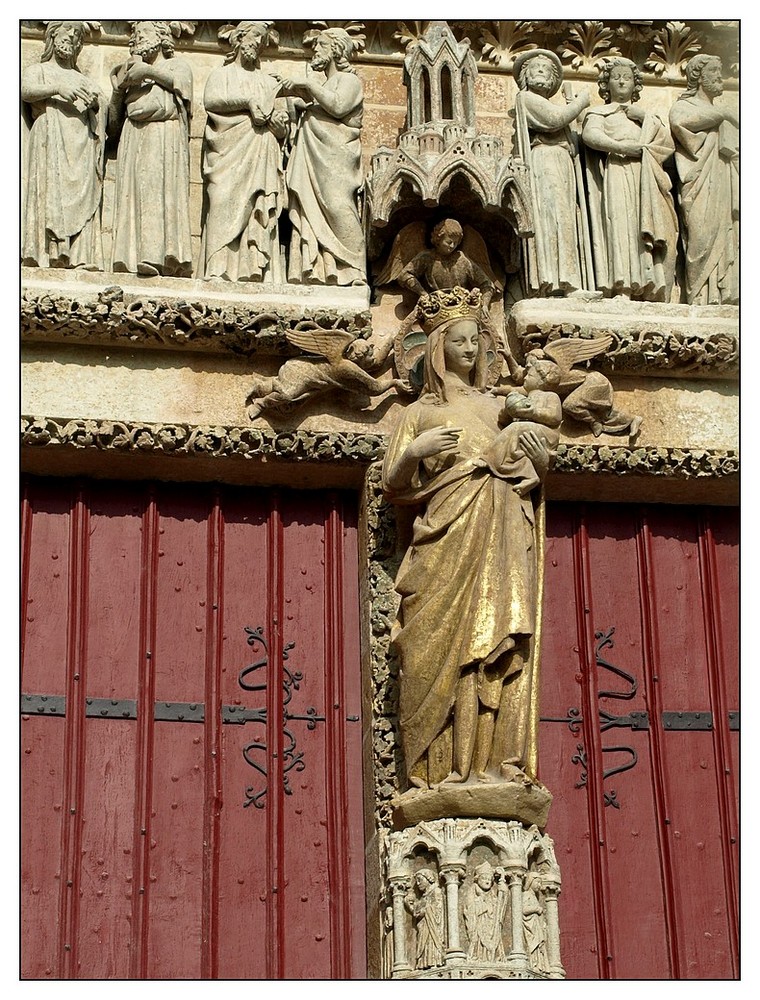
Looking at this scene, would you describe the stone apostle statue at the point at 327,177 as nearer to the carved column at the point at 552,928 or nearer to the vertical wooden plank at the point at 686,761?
the vertical wooden plank at the point at 686,761

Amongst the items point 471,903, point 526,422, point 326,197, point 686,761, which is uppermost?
point 326,197

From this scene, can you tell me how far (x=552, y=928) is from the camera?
846cm

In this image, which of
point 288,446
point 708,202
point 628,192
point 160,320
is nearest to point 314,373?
point 288,446

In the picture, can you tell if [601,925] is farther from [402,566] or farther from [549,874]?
[402,566]

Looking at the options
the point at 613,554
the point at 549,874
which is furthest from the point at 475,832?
the point at 613,554

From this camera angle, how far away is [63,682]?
363 inches

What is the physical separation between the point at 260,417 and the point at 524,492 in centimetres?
128

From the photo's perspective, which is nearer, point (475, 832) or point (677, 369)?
point (475, 832)

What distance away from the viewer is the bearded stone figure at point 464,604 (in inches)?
340

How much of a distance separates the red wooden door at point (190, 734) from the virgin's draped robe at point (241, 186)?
1.02m

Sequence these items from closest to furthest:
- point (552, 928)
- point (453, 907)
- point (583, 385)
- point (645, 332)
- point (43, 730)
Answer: point (453, 907), point (552, 928), point (43, 730), point (583, 385), point (645, 332)

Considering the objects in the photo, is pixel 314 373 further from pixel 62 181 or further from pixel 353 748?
pixel 353 748

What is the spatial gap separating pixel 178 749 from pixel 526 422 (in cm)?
202

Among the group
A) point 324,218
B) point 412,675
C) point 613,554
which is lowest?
point 412,675
